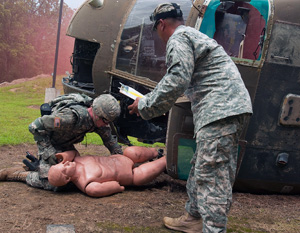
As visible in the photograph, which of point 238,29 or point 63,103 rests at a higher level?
point 238,29

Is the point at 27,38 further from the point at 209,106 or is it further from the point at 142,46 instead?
the point at 209,106

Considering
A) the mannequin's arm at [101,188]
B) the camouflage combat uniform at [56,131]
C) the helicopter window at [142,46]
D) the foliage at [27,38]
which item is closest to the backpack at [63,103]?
the camouflage combat uniform at [56,131]

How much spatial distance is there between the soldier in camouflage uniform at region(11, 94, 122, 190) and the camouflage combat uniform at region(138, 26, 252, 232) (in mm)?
1258

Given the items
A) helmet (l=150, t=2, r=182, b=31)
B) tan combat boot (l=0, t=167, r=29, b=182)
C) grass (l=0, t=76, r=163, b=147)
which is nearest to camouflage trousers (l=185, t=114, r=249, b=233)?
helmet (l=150, t=2, r=182, b=31)

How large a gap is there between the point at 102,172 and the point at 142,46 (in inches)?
72.8

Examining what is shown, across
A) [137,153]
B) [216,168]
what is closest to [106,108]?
[137,153]

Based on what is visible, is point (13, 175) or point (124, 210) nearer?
point (124, 210)

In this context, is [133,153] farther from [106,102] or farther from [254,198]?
[254,198]

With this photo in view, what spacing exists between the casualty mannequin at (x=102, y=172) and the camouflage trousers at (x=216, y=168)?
53.7 inches

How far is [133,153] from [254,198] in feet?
5.19

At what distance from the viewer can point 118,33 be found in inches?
197

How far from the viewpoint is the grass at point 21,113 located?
776 cm

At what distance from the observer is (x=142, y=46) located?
480 centimetres

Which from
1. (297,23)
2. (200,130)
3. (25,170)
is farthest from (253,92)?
(25,170)
